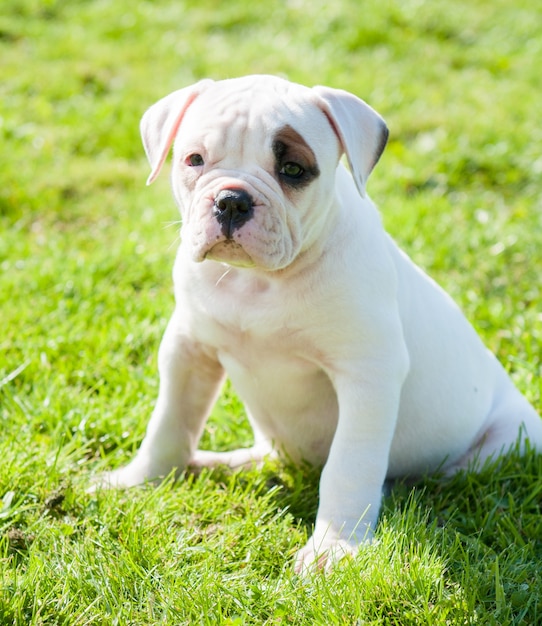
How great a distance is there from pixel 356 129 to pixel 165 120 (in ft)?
2.35

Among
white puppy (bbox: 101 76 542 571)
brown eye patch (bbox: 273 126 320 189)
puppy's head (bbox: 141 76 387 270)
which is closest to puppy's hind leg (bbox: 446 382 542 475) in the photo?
white puppy (bbox: 101 76 542 571)

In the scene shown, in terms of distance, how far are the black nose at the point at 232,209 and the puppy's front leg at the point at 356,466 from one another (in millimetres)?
698

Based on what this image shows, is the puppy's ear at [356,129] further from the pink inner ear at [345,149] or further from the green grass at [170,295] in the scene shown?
the green grass at [170,295]

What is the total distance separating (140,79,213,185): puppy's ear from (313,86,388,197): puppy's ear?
472mm

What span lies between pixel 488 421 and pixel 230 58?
5632 mm

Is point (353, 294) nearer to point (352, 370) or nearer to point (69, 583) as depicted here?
point (352, 370)

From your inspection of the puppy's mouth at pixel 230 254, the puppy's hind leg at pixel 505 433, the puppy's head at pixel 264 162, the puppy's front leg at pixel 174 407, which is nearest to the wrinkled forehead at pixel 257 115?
the puppy's head at pixel 264 162

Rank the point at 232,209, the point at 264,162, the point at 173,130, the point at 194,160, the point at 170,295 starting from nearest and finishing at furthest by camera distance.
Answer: the point at 232,209 → the point at 264,162 → the point at 194,160 → the point at 173,130 → the point at 170,295

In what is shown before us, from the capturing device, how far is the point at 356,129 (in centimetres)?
322

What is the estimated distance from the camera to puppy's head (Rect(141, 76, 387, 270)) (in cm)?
308

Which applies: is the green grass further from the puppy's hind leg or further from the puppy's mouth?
the puppy's mouth

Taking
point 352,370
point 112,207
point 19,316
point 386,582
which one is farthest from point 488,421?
point 112,207

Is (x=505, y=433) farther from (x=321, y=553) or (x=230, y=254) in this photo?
(x=230, y=254)

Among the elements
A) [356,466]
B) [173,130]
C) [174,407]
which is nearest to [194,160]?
[173,130]
